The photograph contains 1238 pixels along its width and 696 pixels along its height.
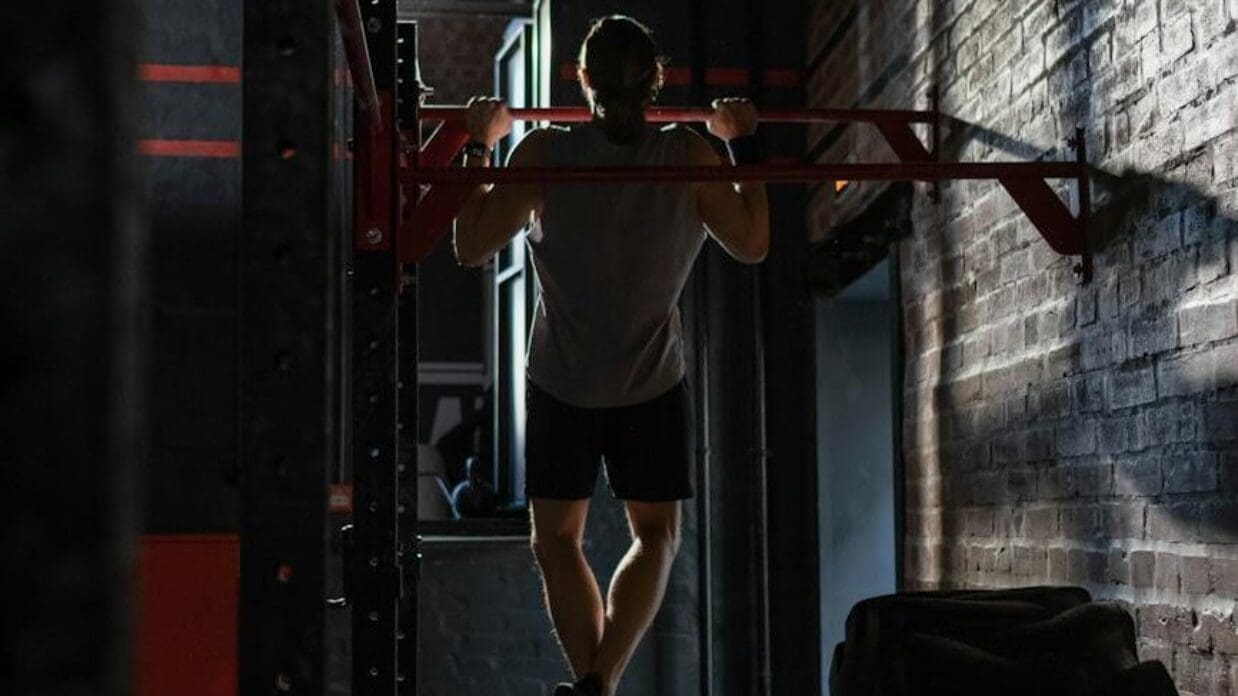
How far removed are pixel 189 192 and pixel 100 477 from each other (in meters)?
5.61

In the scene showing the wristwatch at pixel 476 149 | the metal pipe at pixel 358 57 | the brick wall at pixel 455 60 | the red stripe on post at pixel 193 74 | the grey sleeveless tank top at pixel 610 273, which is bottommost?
the grey sleeveless tank top at pixel 610 273

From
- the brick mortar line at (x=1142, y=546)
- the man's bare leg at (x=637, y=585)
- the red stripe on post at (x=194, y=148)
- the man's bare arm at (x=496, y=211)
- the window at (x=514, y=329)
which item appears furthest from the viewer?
the window at (x=514, y=329)

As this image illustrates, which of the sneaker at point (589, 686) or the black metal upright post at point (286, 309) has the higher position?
the black metal upright post at point (286, 309)

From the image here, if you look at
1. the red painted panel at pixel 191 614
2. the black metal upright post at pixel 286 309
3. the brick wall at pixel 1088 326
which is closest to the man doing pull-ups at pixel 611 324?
the brick wall at pixel 1088 326

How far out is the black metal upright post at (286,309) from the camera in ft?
4.81

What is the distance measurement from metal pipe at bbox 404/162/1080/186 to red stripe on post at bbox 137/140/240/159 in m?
2.95

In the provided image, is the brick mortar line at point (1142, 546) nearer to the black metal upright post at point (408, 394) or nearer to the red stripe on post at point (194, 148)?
the black metal upright post at point (408, 394)

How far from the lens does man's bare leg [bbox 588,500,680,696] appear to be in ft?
9.98

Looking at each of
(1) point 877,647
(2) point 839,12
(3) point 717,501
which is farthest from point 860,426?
(1) point 877,647

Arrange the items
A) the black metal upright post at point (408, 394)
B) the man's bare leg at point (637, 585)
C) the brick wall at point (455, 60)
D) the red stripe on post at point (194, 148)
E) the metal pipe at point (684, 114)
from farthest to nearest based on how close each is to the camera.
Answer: the brick wall at point (455, 60), the red stripe on post at point (194, 148), the metal pipe at point (684, 114), the black metal upright post at point (408, 394), the man's bare leg at point (637, 585)

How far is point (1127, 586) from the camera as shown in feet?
9.68

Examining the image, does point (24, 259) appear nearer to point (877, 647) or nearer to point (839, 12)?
point (877, 647)

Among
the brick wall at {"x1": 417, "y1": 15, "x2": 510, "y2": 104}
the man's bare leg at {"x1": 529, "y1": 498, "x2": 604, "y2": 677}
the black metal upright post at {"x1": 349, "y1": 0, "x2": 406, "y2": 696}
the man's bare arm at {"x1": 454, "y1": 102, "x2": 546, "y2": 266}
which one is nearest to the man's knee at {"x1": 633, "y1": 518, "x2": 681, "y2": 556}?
the man's bare leg at {"x1": 529, "y1": 498, "x2": 604, "y2": 677}

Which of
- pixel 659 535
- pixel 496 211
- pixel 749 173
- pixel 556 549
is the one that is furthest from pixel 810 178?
pixel 556 549
